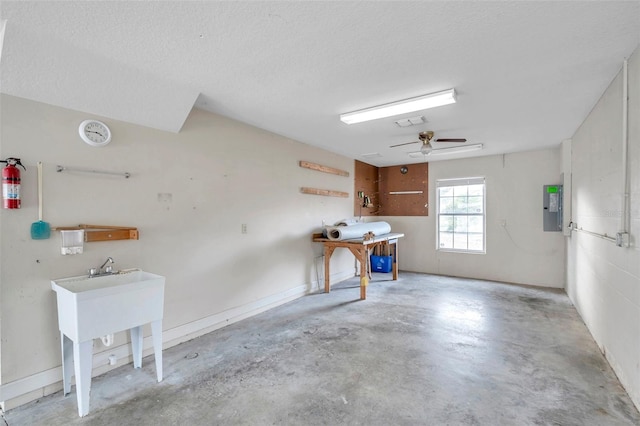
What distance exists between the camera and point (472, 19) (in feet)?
5.86

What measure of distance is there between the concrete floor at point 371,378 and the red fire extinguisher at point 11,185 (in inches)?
58.3

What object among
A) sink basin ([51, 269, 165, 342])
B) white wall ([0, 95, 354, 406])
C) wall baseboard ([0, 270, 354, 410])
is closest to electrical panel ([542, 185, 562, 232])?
white wall ([0, 95, 354, 406])

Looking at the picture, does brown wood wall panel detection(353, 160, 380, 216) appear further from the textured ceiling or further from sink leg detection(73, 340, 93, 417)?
sink leg detection(73, 340, 93, 417)

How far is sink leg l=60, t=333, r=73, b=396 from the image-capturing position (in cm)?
224

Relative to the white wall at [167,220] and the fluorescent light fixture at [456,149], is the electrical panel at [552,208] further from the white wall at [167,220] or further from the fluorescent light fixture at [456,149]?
the white wall at [167,220]

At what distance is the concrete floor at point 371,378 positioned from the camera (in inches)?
79.2

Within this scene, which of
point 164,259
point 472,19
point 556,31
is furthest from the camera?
point 164,259

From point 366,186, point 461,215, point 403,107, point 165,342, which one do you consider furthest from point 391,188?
point 165,342

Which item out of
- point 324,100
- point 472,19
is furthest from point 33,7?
point 472,19

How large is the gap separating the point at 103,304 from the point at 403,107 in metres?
3.24

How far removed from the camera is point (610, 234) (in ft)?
8.73

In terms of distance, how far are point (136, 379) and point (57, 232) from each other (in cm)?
137

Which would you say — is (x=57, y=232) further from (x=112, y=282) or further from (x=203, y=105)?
(x=203, y=105)

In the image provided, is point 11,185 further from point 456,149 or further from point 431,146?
point 456,149
